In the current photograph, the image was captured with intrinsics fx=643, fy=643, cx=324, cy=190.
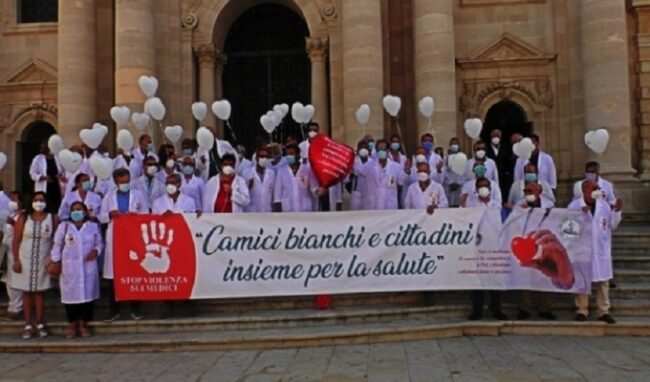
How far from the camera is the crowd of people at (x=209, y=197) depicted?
994 cm

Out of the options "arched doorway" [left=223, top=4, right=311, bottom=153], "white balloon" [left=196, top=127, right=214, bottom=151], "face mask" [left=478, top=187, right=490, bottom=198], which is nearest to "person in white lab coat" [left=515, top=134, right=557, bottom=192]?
"face mask" [left=478, top=187, right=490, bottom=198]

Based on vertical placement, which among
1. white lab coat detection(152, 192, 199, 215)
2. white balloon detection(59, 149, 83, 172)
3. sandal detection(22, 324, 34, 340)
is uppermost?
white balloon detection(59, 149, 83, 172)

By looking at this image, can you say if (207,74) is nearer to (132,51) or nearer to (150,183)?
(132,51)

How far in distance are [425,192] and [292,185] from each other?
2.42 metres

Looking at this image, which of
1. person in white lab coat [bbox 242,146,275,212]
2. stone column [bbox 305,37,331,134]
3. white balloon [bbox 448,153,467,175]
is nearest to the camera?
white balloon [bbox 448,153,467,175]

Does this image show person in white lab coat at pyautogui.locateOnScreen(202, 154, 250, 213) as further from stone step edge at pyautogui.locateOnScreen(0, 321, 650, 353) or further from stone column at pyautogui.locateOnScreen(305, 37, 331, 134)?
stone column at pyautogui.locateOnScreen(305, 37, 331, 134)

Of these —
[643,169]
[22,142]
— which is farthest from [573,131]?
[22,142]

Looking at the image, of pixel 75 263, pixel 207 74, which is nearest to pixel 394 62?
pixel 207 74

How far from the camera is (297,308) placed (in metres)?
10.6

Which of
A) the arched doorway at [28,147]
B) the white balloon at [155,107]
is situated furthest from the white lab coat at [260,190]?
the arched doorway at [28,147]

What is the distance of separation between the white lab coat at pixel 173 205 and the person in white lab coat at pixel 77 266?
1092 mm

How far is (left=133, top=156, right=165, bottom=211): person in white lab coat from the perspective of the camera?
11.5 meters

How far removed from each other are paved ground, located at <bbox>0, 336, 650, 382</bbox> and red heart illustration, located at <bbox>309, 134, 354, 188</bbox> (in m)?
3.24

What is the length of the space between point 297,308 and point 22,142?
1329cm
